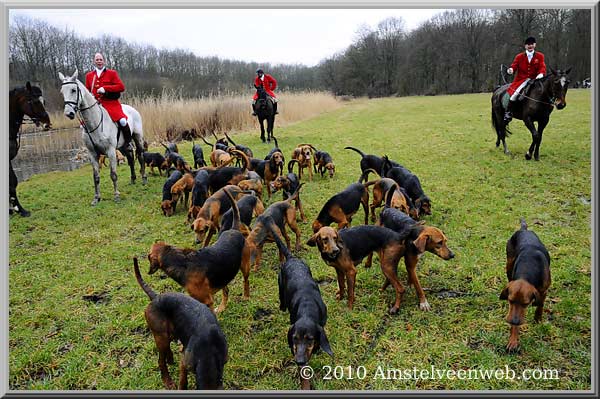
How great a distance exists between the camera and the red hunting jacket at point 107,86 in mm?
8625

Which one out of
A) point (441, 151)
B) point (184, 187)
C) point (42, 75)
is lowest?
point (184, 187)

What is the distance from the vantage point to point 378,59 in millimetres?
53000

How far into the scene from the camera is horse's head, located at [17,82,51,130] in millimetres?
7352

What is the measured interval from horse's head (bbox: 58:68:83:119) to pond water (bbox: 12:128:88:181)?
5.91 m

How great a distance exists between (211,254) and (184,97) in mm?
17417

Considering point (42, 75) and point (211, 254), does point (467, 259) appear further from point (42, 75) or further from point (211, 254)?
point (42, 75)

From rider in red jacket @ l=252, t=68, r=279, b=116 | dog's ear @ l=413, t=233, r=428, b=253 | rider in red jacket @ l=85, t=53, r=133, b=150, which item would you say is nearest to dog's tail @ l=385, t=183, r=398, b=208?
dog's ear @ l=413, t=233, r=428, b=253

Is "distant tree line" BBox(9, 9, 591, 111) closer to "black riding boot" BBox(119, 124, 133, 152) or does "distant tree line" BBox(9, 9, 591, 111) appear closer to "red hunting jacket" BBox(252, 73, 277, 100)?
"black riding boot" BBox(119, 124, 133, 152)

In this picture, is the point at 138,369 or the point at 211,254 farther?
the point at 211,254

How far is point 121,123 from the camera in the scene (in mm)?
8781

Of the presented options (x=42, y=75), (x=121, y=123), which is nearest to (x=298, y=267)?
(x=121, y=123)

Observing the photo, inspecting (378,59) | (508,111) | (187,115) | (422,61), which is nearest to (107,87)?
(187,115)

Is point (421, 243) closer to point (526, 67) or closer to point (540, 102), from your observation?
point (540, 102)

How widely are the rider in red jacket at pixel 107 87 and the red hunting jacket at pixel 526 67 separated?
9.37 m
